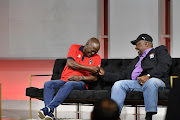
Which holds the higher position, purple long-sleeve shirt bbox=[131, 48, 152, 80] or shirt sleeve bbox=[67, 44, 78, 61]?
shirt sleeve bbox=[67, 44, 78, 61]

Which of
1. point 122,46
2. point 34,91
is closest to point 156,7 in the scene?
point 122,46

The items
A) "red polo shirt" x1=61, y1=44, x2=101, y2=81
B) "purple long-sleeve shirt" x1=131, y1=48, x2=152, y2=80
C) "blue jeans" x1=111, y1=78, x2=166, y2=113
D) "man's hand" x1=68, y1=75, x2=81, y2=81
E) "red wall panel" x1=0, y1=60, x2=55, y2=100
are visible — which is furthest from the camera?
"red wall panel" x1=0, y1=60, x2=55, y2=100

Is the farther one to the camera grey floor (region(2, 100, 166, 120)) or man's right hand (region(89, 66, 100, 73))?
grey floor (region(2, 100, 166, 120))

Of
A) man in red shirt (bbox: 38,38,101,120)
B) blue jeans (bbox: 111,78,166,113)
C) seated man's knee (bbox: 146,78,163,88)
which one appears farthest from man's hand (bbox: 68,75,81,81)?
seated man's knee (bbox: 146,78,163,88)

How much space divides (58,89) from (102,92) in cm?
53

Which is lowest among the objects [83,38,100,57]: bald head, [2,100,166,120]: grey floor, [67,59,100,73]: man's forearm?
[2,100,166,120]: grey floor

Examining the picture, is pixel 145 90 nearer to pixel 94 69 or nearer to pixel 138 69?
pixel 138 69

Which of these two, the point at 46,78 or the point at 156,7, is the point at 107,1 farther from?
the point at 46,78

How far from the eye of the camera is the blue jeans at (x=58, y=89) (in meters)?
3.17

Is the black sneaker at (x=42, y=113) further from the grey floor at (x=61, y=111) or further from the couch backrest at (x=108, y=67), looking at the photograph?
the grey floor at (x=61, y=111)

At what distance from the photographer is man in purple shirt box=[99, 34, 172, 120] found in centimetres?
295

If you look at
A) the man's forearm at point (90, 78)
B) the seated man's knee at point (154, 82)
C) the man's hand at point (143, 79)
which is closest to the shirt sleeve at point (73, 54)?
the man's forearm at point (90, 78)

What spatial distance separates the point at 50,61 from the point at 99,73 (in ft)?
6.29

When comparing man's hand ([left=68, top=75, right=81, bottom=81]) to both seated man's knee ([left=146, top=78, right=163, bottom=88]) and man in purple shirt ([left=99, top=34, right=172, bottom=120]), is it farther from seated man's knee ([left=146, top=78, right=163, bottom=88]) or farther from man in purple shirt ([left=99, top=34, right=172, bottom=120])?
seated man's knee ([left=146, top=78, right=163, bottom=88])
